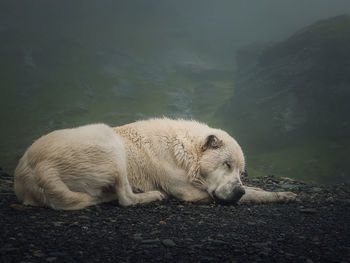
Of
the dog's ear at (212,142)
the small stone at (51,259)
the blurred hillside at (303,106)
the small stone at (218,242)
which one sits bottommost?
the small stone at (51,259)

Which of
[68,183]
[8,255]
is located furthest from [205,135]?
[8,255]

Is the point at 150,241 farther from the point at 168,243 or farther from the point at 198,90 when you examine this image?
the point at 198,90

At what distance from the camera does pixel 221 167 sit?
716cm

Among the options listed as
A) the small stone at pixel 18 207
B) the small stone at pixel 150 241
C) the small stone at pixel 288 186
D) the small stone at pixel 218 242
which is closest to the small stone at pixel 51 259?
the small stone at pixel 150 241

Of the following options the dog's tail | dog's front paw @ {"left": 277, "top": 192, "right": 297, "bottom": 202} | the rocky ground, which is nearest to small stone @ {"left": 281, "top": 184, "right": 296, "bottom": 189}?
dog's front paw @ {"left": 277, "top": 192, "right": 297, "bottom": 202}

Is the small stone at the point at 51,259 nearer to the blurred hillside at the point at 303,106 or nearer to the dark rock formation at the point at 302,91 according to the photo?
the blurred hillside at the point at 303,106

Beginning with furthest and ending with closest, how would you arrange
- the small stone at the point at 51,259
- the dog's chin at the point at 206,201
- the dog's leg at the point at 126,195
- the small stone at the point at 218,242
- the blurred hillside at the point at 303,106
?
the blurred hillside at the point at 303,106, the dog's chin at the point at 206,201, the dog's leg at the point at 126,195, the small stone at the point at 218,242, the small stone at the point at 51,259

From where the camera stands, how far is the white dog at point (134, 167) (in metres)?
5.69

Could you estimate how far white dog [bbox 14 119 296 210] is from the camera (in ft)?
18.7

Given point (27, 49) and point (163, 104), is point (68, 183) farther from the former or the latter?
point (27, 49)

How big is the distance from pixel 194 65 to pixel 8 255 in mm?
75619

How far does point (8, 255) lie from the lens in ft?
11.2

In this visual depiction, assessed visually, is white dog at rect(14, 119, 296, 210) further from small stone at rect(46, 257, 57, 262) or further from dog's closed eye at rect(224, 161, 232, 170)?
small stone at rect(46, 257, 57, 262)

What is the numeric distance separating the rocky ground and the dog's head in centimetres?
33
